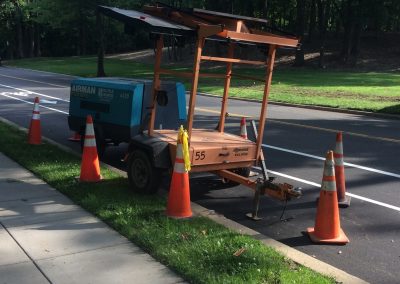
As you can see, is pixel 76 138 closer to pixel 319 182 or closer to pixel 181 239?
pixel 319 182

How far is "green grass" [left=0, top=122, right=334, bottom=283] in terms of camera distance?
405 centimetres

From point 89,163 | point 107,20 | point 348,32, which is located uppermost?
point 348,32

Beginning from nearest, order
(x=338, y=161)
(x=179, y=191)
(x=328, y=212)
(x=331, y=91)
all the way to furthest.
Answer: (x=328, y=212)
(x=179, y=191)
(x=338, y=161)
(x=331, y=91)

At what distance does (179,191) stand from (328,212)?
154cm

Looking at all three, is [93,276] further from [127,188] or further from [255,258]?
[127,188]

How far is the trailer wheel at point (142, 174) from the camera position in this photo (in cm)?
631

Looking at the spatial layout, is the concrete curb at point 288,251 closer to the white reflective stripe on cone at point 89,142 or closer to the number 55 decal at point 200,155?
the number 55 decal at point 200,155

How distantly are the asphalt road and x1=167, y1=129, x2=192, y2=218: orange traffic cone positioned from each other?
2.49 ft

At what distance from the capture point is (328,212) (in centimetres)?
510

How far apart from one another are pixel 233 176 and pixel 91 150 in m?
1.98

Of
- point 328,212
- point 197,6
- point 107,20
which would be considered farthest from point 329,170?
point 107,20

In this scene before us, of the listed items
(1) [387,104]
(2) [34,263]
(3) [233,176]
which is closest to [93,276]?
(2) [34,263]

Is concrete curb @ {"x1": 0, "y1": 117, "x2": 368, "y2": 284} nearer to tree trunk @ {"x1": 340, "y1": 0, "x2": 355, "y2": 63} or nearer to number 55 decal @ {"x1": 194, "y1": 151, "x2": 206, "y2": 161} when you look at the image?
number 55 decal @ {"x1": 194, "y1": 151, "x2": 206, "y2": 161}

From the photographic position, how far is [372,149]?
10234mm
